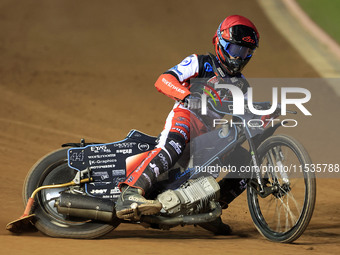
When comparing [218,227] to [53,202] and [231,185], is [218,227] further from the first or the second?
[53,202]

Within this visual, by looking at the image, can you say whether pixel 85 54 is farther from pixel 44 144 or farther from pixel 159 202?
pixel 159 202

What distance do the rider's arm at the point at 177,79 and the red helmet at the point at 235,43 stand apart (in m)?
0.31

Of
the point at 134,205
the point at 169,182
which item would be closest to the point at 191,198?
the point at 169,182

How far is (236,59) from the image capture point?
6551mm

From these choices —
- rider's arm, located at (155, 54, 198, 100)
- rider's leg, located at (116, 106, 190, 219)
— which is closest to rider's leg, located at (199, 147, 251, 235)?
rider's leg, located at (116, 106, 190, 219)

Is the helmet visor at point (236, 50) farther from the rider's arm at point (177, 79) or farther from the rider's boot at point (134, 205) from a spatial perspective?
the rider's boot at point (134, 205)

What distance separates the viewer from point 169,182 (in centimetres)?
649

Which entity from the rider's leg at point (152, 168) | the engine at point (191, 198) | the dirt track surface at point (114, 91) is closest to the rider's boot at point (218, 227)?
the dirt track surface at point (114, 91)

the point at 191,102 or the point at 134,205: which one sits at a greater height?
the point at 191,102

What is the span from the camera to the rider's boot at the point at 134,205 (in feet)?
19.6

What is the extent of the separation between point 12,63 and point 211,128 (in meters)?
10.6

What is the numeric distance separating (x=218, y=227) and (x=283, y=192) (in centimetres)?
92

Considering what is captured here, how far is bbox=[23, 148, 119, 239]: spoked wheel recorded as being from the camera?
252 inches

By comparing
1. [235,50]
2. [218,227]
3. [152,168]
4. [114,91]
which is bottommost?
[218,227]
